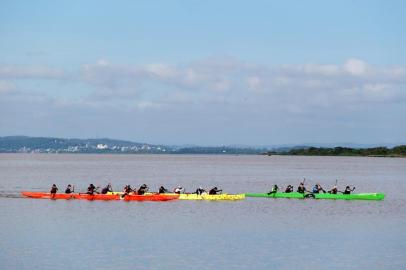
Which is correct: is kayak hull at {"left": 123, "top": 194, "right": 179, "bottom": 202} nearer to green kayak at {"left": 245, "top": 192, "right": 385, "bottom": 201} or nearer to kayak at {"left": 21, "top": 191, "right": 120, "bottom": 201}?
kayak at {"left": 21, "top": 191, "right": 120, "bottom": 201}

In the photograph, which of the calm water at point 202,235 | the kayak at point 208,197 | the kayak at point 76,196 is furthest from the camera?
the kayak at point 76,196

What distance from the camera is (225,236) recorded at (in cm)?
4122

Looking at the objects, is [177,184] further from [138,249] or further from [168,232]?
[138,249]

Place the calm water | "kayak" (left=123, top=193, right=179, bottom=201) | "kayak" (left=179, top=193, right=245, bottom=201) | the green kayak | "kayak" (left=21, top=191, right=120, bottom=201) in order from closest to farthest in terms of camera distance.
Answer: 1. the calm water
2. "kayak" (left=123, top=193, right=179, bottom=201)
3. "kayak" (left=179, top=193, right=245, bottom=201)
4. "kayak" (left=21, top=191, right=120, bottom=201)
5. the green kayak

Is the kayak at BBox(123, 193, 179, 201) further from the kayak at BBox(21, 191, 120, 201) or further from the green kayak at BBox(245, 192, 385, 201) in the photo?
the green kayak at BBox(245, 192, 385, 201)

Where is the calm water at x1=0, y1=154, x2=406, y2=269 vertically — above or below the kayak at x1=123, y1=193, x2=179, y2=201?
below

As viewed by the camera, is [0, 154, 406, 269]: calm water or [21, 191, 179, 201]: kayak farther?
[21, 191, 179, 201]: kayak

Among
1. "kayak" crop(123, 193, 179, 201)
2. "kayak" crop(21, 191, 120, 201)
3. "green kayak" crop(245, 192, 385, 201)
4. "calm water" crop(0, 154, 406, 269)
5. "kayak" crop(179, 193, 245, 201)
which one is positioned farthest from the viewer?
"green kayak" crop(245, 192, 385, 201)

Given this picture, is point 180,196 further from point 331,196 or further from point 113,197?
point 331,196

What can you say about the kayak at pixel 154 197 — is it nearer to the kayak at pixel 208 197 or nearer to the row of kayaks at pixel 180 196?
the row of kayaks at pixel 180 196

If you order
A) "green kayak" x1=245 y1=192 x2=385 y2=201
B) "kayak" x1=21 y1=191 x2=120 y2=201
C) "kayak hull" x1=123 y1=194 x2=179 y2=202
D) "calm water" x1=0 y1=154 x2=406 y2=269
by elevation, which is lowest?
"calm water" x1=0 y1=154 x2=406 y2=269

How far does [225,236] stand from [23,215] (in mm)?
18183

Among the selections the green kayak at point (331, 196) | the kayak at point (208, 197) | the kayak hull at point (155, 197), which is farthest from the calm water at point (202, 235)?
the green kayak at point (331, 196)

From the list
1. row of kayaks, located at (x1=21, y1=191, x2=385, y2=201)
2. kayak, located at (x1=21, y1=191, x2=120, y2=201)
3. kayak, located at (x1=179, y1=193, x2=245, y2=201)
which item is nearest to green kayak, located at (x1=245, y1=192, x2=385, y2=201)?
row of kayaks, located at (x1=21, y1=191, x2=385, y2=201)
